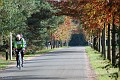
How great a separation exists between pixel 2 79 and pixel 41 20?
43899 millimetres

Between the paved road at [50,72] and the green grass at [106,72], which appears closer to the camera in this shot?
the green grass at [106,72]

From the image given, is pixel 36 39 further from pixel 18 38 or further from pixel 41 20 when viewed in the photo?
pixel 18 38

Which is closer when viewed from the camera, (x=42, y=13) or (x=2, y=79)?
(x=2, y=79)

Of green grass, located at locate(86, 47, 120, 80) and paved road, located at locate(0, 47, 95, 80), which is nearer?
green grass, located at locate(86, 47, 120, 80)

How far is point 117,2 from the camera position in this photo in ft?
56.4

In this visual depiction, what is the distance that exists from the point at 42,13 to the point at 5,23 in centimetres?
2628

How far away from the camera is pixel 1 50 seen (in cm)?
5216

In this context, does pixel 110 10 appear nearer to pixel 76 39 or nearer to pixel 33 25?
pixel 33 25

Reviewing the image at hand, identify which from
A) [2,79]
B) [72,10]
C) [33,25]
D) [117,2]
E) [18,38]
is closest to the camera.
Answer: [117,2]

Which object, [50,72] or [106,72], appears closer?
[106,72]

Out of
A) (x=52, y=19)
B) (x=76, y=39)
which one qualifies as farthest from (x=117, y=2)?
(x=76, y=39)

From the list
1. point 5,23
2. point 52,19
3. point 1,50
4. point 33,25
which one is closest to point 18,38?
point 5,23

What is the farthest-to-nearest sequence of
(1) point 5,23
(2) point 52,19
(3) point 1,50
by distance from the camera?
1. (2) point 52,19
2. (3) point 1,50
3. (1) point 5,23

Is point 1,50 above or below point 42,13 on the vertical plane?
below
